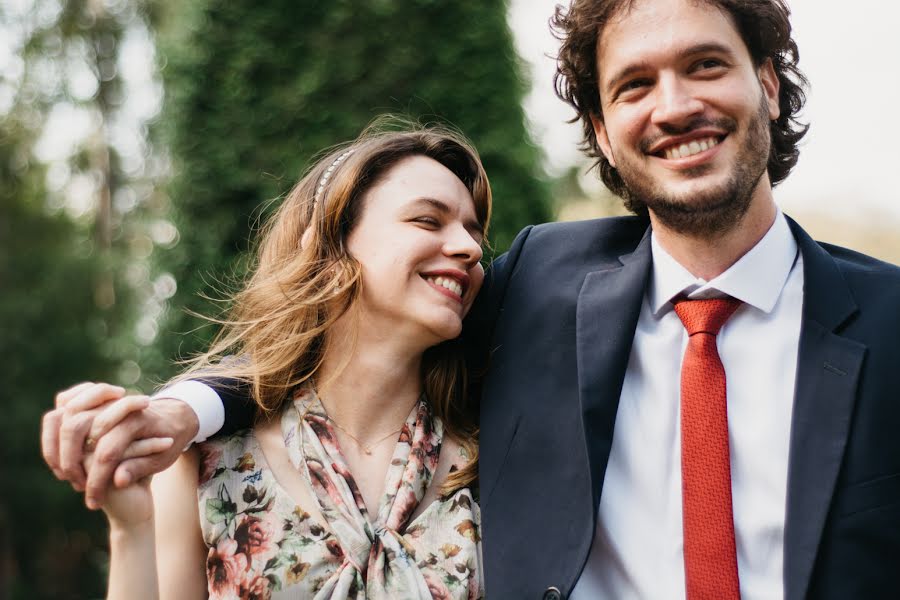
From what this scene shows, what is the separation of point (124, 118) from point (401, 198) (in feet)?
41.6

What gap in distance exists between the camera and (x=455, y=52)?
15.8 feet

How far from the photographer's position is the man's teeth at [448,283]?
2424 mm

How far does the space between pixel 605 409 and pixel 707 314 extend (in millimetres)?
378

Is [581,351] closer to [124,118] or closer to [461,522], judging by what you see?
[461,522]

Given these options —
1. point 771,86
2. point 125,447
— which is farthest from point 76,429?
point 771,86

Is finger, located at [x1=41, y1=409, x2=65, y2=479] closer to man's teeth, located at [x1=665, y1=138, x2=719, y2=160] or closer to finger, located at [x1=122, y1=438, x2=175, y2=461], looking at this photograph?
finger, located at [x1=122, y1=438, x2=175, y2=461]

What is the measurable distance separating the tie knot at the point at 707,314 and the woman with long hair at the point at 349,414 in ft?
2.05

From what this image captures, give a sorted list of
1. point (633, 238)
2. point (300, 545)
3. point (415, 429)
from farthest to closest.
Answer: point (633, 238), point (415, 429), point (300, 545)

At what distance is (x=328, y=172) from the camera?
2.65 meters

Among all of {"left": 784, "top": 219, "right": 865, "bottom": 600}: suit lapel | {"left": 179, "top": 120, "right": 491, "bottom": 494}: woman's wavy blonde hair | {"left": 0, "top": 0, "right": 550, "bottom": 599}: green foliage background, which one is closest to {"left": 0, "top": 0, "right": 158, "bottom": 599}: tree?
{"left": 0, "top": 0, "right": 550, "bottom": 599}: green foliage background

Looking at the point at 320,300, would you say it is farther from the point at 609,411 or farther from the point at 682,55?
the point at 682,55

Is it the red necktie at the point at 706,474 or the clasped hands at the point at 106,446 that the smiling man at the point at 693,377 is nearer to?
the red necktie at the point at 706,474

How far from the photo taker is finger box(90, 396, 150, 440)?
5.70 ft

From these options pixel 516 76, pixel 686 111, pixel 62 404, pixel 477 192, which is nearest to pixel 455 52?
A: pixel 516 76
